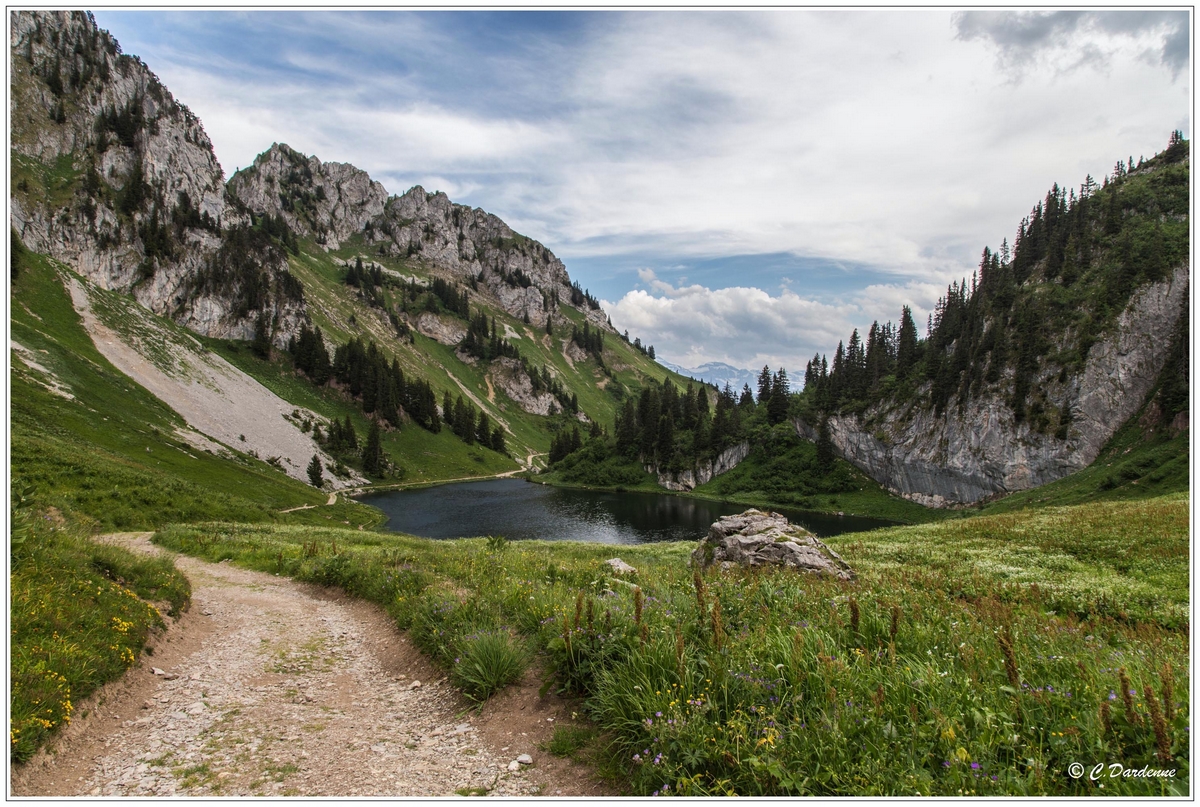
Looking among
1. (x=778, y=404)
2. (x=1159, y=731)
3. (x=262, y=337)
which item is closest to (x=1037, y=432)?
(x=778, y=404)

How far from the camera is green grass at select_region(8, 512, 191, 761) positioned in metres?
6.17

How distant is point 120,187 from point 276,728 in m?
187

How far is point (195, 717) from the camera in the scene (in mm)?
7656

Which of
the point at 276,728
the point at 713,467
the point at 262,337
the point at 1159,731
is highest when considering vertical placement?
the point at 262,337

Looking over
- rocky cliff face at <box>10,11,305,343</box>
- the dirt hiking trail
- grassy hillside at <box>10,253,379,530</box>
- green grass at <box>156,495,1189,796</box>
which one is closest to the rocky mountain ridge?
rocky cliff face at <box>10,11,305,343</box>

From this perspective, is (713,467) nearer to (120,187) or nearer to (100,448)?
(100,448)

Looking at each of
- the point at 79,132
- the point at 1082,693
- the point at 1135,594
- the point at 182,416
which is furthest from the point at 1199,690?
the point at 79,132

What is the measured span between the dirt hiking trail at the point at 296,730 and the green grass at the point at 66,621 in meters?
0.36

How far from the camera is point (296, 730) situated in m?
7.24

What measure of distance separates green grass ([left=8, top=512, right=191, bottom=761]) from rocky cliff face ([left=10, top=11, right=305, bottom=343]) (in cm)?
15228

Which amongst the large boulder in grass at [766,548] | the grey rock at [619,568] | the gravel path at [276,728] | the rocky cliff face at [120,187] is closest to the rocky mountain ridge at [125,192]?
the rocky cliff face at [120,187]

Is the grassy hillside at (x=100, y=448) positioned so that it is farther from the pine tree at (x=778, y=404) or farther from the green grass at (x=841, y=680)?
the pine tree at (x=778, y=404)

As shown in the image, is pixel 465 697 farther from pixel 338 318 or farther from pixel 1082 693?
pixel 338 318

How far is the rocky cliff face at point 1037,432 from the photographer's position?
271 feet
